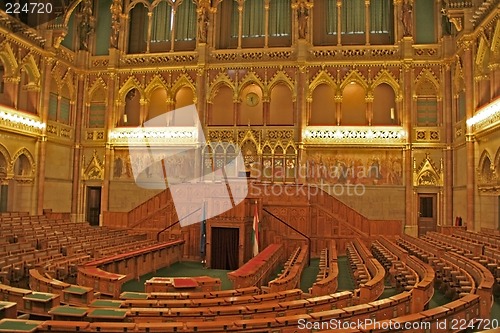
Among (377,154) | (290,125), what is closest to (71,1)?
(290,125)

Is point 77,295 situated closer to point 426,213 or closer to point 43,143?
point 43,143

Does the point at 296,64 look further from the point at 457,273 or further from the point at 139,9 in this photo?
the point at 457,273

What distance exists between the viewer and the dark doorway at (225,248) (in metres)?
15.5

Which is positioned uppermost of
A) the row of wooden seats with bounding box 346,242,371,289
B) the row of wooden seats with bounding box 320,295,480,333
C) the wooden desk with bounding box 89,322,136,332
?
the row of wooden seats with bounding box 320,295,480,333

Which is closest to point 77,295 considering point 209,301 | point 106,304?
point 106,304

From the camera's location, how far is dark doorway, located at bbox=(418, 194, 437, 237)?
69.8 ft

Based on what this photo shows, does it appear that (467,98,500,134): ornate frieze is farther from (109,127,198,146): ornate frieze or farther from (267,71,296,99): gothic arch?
(109,127,198,146): ornate frieze

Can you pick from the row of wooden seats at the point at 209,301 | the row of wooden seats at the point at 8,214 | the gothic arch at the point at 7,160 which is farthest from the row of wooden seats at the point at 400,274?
the gothic arch at the point at 7,160

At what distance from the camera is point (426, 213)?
2150 cm

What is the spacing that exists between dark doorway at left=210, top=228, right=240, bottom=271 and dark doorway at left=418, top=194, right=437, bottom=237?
10.3m

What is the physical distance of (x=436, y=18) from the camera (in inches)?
862

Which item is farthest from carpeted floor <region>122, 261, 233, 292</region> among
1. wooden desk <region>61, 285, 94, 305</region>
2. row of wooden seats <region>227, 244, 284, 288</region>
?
wooden desk <region>61, 285, 94, 305</region>

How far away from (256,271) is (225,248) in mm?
5540

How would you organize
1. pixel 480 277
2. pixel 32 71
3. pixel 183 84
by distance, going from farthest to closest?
pixel 183 84 → pixel 32 71 → pixel 480 277
